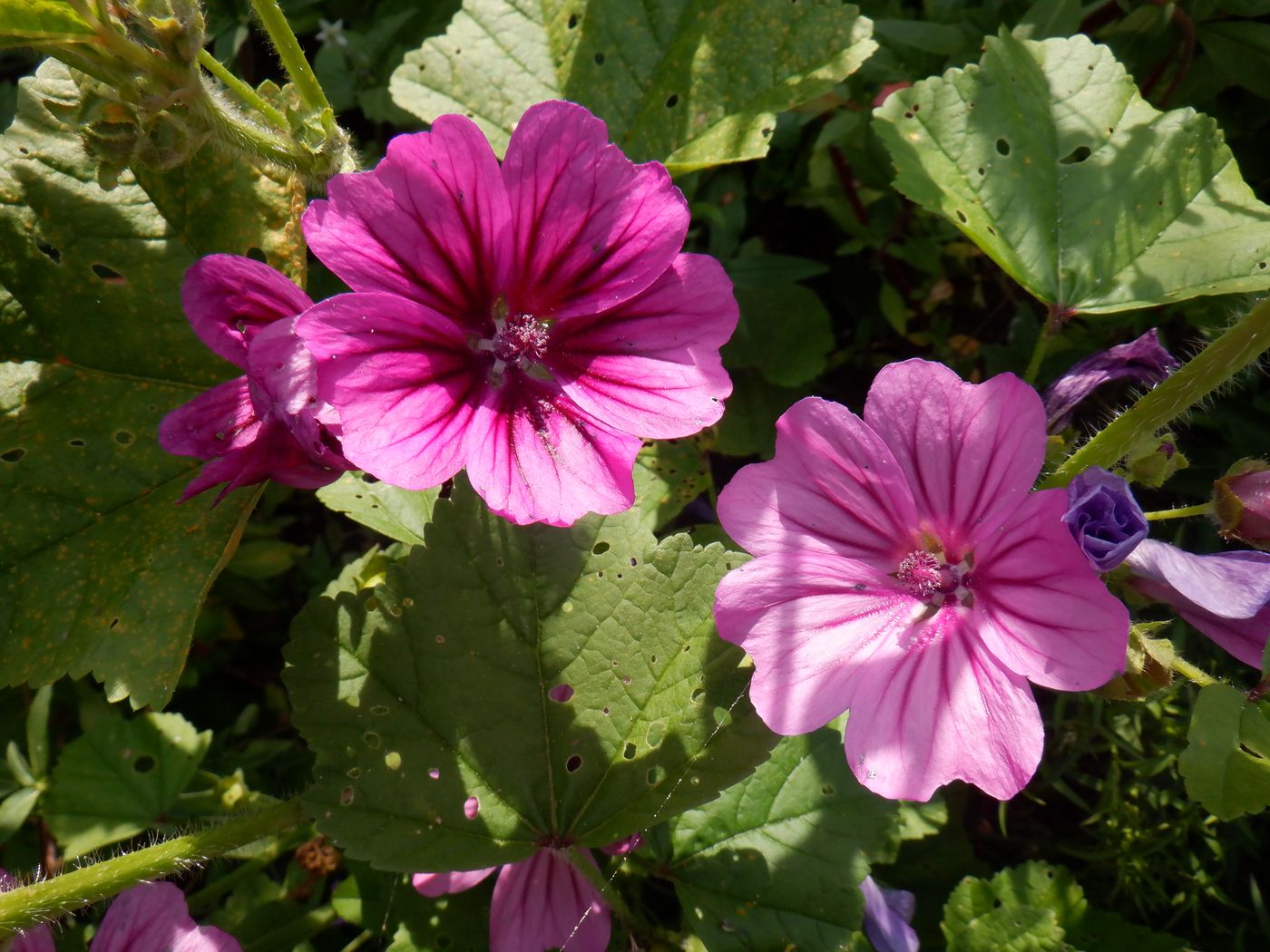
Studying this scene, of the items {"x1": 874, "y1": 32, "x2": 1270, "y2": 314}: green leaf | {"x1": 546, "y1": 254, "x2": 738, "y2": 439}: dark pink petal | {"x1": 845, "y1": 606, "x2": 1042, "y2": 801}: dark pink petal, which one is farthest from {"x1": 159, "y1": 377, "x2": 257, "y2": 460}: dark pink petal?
{"x1": 874, "y1": 32, "x2": 1270, "y2": 314}: green leaf

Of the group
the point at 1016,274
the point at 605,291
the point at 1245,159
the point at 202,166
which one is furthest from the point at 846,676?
the point at 1245,159

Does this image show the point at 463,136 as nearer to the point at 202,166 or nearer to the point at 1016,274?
the point at 202,166

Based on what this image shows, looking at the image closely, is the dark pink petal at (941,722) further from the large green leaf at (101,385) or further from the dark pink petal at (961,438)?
the large green leaf at (101,385)

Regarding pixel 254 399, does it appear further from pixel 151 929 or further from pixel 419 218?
pixel 151 929

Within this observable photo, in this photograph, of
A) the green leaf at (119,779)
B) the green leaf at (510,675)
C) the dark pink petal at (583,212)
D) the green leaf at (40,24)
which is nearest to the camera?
the green leaf at (40,24)

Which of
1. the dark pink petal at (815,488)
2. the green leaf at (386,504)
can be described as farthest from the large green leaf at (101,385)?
the dark pink petal at (815,488)

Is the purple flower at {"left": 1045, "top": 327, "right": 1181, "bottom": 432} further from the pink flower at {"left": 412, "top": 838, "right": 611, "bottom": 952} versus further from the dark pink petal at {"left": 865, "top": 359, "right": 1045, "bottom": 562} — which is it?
the pink flower at {"left": 412, "top": 838, "right": 611, "bottom": 952}
